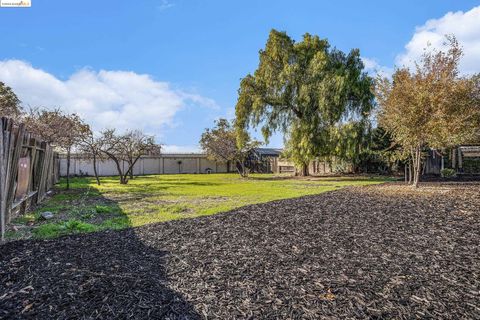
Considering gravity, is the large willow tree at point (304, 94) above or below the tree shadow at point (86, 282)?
above

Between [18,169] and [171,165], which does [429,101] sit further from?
[171,165]

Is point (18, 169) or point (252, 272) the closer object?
point (252, 272)

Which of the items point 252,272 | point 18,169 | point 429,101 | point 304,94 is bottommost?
point 252,272

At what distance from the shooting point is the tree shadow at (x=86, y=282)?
2.89 m

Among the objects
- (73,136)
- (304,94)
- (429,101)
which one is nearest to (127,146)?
(73,136)

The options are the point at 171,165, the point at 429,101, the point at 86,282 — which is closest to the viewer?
the point at 86,282

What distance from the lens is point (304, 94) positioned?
70.5 ft

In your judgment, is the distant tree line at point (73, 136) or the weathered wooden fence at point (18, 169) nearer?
the weathered wooden fence at point (18, 169)

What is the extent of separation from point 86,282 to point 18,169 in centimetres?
461

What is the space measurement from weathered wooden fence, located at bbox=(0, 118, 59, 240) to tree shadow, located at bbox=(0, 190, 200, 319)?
1387mm

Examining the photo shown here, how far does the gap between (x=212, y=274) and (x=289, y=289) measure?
82cm

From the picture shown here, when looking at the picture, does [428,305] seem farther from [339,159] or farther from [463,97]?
[339,159]

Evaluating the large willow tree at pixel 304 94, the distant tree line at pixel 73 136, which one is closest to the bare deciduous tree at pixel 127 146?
the distant tree line at pixel 73 136

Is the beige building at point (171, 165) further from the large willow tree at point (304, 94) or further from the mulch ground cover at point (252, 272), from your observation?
the mulch ground cover at point (252, 272)
